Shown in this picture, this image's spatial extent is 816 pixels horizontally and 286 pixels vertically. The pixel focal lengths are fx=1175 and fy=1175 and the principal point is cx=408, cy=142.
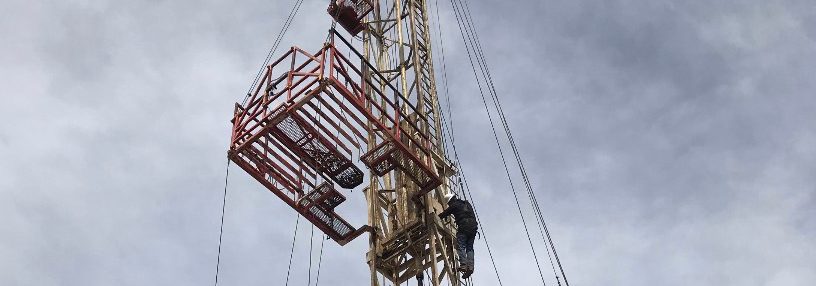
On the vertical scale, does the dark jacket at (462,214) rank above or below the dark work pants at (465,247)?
above

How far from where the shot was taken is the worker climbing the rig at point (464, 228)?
33469 mm

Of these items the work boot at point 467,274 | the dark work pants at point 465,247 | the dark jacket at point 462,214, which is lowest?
the work boot at point 467,274

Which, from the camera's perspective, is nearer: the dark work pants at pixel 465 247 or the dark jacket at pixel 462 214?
the dark jacket at pixel 462 214

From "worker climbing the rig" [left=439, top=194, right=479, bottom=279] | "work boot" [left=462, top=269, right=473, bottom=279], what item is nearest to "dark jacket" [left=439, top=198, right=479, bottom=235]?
"worker climbing the rig" [left=439, top=194, right=479, bottom=279]

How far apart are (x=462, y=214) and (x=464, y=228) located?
1.33 feet

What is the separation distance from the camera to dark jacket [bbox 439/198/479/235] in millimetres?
33438

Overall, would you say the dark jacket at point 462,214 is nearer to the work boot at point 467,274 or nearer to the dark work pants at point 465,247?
the dark work pants at point 465,247

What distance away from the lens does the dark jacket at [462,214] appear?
33438 millimetres

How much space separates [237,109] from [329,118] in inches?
116

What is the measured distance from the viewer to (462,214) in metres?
33.6

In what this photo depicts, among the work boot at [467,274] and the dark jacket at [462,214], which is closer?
the dark jacket at [462,214]

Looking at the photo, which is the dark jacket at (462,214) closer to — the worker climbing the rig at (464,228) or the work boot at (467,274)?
the worker climbing the rig at (464,228)

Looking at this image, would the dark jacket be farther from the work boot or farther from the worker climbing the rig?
the work boot

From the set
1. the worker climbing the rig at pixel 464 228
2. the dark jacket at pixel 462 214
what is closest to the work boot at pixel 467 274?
the worker climbing the rig at pixel 464 228
